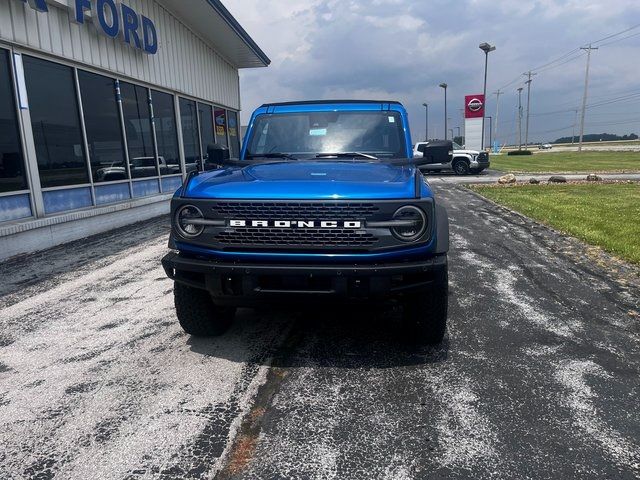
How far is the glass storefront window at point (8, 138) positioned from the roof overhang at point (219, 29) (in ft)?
21.2

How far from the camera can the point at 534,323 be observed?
13.9 feet

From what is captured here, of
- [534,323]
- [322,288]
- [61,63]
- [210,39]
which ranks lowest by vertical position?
[534,323]

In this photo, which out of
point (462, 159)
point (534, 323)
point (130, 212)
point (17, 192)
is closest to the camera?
point (534, 323)

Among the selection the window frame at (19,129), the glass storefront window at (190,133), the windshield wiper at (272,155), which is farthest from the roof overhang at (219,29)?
the windshield wiper at (272,155)

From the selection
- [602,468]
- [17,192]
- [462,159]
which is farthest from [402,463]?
[462,159]

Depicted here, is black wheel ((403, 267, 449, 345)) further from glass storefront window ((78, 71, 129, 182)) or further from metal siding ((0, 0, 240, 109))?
glass storefront window ((78, 71, 129, 182))

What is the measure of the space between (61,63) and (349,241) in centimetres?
842

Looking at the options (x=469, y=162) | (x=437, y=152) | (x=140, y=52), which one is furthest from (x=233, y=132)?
(x=437, y=152)

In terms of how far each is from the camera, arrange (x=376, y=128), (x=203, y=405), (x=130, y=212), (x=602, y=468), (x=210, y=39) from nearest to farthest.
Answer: (x=602, y=468) → (x=203, y=405) → (x=376, y=128) → (x=130, y=212) → (x=210, y=39)

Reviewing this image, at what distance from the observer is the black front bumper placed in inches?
120

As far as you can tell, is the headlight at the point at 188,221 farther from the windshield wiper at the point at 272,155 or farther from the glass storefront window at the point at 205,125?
the glass storefront window at the point at 205,125

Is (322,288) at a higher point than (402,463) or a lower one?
higher

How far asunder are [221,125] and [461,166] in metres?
14.0

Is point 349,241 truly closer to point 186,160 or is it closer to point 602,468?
point 602,468
